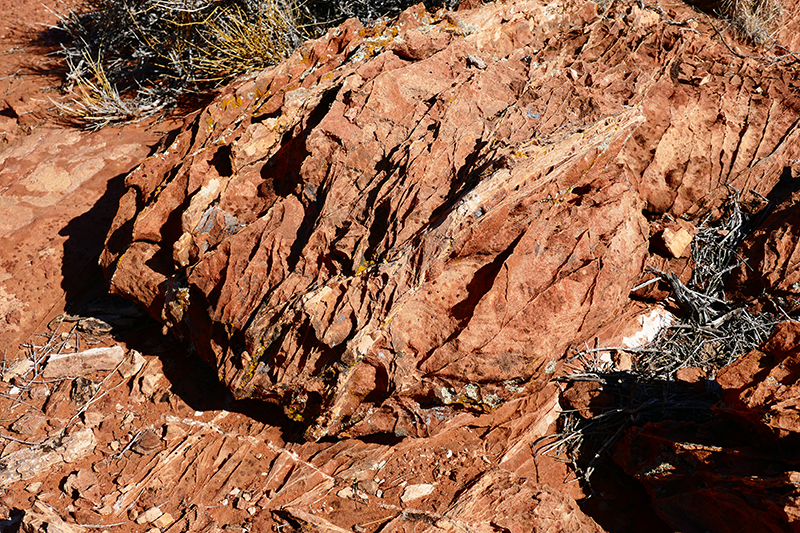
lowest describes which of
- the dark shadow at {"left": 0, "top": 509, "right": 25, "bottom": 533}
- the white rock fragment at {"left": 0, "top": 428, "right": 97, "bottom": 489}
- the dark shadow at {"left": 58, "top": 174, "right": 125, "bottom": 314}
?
the dark shadow at {"left": 0, "top": 509, "right": 25, "bottom": 533}

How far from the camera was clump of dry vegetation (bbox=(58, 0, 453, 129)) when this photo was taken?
6492mm

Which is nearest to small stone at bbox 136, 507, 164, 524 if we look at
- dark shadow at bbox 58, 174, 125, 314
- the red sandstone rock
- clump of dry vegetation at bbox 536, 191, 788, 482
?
dark shadow at bbox 58, 174, 125, 314

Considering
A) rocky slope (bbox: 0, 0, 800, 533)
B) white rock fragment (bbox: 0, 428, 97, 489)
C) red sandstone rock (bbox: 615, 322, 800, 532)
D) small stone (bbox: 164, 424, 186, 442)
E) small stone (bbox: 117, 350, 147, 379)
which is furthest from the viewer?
small stone (bbox: 117, 350, 147, 379)

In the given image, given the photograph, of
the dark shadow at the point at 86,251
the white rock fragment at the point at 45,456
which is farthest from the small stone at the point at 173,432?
the dark shadow at the point at 86,251

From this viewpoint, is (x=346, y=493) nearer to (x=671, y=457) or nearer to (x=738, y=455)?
(x=671, y=457)

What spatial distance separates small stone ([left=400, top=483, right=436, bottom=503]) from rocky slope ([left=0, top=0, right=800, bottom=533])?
0.01m

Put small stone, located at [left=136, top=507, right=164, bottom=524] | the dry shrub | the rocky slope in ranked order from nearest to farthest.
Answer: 1. the rocky slope
2. small stone, located at [left=136, top=507, right=164, bottom=524]
3. the dry shrub

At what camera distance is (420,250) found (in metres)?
3.29

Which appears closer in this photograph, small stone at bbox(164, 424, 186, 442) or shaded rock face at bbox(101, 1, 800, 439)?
shaded rock face at bbox(101, 1, 800, 439)

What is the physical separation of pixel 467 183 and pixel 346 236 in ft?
2.63

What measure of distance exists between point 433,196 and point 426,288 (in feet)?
1.96

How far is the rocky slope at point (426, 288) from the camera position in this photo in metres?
3.29

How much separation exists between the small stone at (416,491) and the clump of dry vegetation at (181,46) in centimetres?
499

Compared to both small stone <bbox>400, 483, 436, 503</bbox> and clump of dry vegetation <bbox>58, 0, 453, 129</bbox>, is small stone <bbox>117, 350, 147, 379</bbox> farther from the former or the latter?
clump of dry vegetation <bbox>58, 0, 453, 129</bbox>
